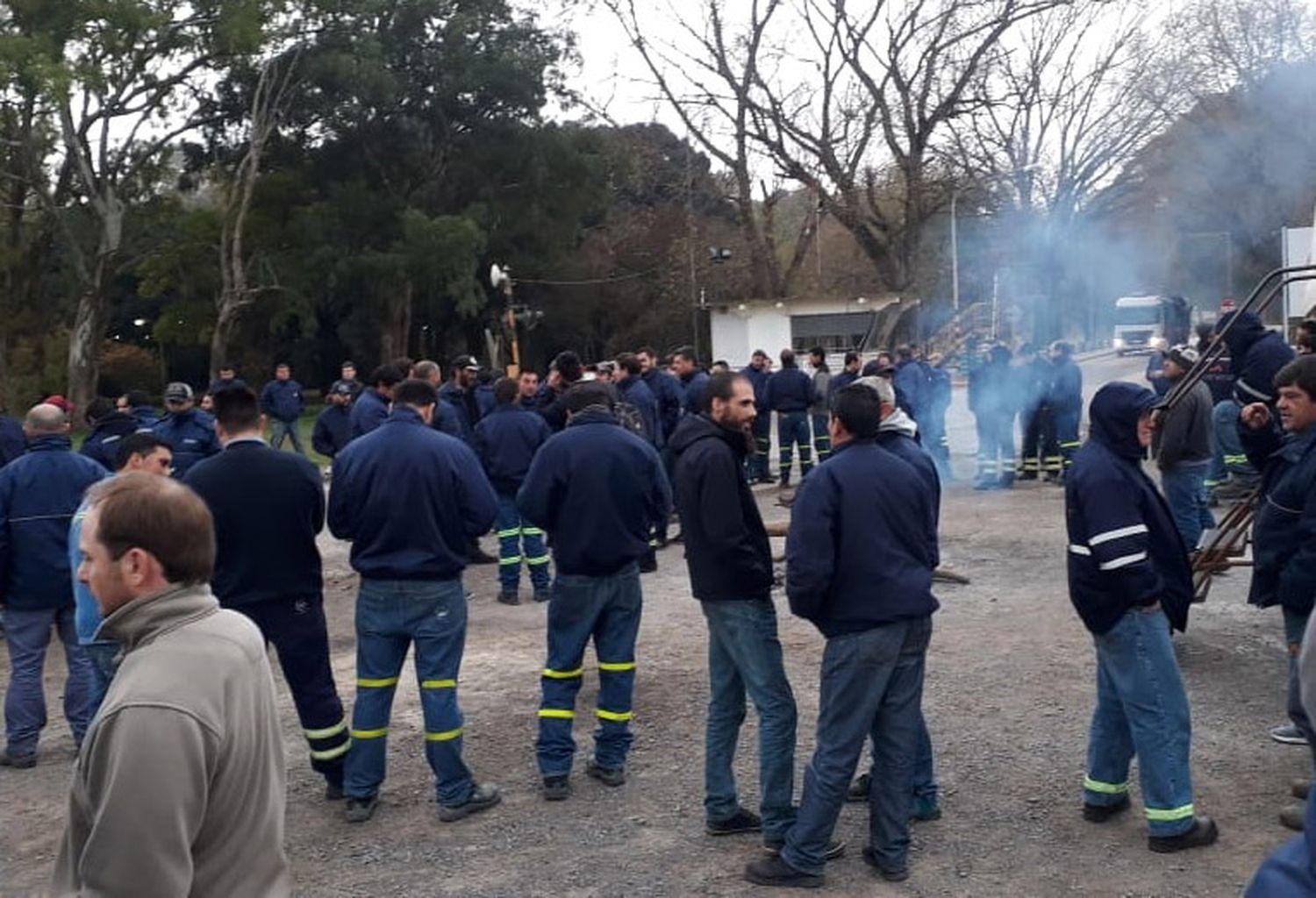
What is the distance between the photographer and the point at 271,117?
121 feet

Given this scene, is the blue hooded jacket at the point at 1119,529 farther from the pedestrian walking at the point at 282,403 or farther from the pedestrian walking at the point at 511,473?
the pedestrian walking at the point at 282,403

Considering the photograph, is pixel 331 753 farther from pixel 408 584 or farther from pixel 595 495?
pixel 595 495

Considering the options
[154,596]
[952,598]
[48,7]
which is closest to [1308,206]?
[952,598]

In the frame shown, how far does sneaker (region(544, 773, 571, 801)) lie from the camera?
5781 mm

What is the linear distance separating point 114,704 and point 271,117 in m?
37.6

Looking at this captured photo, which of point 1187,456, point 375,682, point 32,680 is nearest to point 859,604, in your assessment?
point 375,682

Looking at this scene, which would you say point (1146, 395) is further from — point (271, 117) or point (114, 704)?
point (271, 117)

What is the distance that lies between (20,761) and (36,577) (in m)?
1.01

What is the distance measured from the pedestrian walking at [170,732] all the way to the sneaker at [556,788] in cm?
340

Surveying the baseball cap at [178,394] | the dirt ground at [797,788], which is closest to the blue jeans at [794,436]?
the dirt ground at [797,788]

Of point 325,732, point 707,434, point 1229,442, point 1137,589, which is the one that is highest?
point 707,434

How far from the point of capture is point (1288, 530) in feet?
17.5

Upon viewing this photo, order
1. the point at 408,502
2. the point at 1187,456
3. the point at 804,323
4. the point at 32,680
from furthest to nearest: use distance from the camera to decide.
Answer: the point at 804,323 < the point at 1187,456 < the point at 32,680 < the point at 408,502

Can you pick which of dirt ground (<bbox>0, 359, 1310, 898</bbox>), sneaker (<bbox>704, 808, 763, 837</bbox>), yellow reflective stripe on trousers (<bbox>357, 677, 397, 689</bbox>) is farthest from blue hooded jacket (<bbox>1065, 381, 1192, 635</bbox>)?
yellow reflective stripe on trousers (<bbox>357, 677, 397, 689</bbox>)
